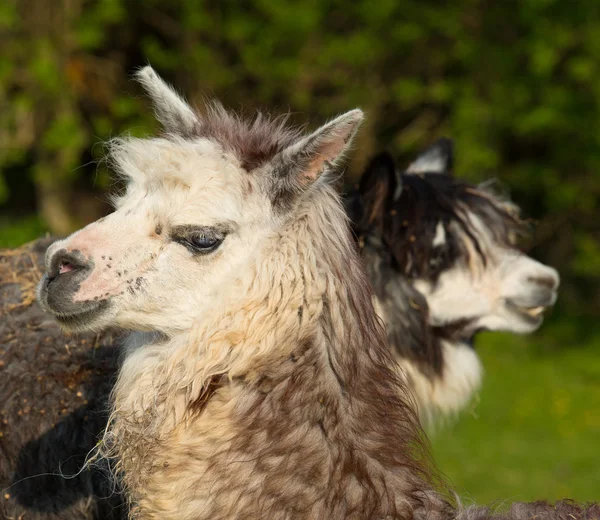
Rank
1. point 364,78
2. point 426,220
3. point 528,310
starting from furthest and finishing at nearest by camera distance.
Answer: point 364,78, point 528,310, point 426,220

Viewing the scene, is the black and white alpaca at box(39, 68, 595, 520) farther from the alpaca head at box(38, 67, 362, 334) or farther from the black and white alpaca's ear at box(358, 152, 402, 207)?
the black and white alpaca's ear at box(358, 152, 402, 207)

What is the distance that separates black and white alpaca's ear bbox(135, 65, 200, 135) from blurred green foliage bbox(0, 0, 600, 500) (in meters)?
8.55

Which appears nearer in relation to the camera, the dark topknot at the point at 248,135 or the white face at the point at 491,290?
the dark topknot at the point at 248,135

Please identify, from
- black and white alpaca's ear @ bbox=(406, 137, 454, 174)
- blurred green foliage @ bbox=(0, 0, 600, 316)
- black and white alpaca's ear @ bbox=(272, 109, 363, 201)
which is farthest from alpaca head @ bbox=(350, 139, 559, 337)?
blurred green foliage @ bbox=(0, 0, 600, 316)

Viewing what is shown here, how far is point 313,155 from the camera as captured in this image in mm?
2703

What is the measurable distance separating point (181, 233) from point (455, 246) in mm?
2087

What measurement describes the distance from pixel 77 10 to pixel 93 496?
10560 mm

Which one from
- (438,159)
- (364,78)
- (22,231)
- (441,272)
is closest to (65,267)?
(441,272)

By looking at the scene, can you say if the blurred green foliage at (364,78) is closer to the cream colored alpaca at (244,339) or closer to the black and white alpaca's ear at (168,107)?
the black and white alpaca's ear at (168,107)

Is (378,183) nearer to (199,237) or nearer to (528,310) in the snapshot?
(528,310)

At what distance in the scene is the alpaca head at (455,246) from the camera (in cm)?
432

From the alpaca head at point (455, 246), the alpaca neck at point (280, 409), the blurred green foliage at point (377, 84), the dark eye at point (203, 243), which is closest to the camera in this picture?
the alpaca neck at point (280, 409)

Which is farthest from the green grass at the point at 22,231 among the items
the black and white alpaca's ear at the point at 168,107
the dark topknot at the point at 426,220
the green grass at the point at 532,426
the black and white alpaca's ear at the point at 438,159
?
the black and white alpaca's ear at the point at 168,107

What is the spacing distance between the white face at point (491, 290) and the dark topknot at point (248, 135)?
168 centimetres
